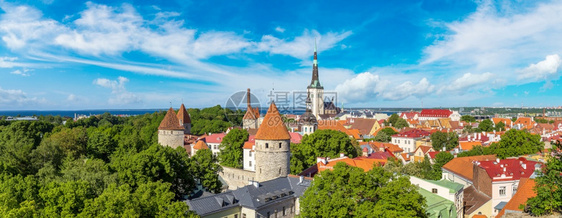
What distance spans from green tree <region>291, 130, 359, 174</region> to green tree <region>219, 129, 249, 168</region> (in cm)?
723

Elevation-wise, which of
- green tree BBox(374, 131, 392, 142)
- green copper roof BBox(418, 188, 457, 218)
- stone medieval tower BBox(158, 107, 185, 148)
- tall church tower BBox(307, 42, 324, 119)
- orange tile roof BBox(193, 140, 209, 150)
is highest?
tall church tower BBox(307, 42, 324, 119)

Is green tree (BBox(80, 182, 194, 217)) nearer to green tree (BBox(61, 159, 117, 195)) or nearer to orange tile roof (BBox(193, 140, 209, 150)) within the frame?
green tree (BBox(61, 159, 117, 195))

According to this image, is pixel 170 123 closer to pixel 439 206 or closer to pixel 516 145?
pixel 439 206

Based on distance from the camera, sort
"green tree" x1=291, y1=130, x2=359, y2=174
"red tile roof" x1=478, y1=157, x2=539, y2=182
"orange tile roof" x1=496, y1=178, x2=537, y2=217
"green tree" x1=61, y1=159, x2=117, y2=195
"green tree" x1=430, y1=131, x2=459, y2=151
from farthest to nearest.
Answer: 1. "green tree" x1=430, y1=131, x2=459, y2=151
2. "green tree" x1=291, y1=130, x2=359, y2=174
3. "red tile roof" x1=478, y1=157, x2=539, y2=182
4. "green tree" x1=61, y1=159, x2=117, y2=195
5. "orange tile roof" x1=496, y1=178, x2=537, y2=217

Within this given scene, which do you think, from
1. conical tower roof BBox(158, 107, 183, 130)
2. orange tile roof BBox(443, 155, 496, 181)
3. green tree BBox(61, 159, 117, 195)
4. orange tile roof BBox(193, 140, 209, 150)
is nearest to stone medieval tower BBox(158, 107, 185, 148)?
conical tower roof BBox(158, 107, 183, 130)

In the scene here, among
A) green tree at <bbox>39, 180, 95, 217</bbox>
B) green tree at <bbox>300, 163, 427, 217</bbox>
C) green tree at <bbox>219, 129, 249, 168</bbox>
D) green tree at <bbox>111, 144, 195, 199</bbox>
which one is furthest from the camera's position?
green tree at <bbox>219, 129, 249, 168</bbox>

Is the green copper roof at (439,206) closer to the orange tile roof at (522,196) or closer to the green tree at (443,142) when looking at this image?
the orange tile roof at (522,196)

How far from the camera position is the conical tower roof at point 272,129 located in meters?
29.5

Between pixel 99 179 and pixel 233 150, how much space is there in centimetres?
2054

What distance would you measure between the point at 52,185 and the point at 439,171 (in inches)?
1170

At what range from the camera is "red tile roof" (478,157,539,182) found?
27719 mm

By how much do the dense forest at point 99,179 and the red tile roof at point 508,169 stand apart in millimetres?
19908

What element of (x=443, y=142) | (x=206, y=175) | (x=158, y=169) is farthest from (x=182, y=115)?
(x=443, y=142)

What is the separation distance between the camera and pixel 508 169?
95.0 feet
